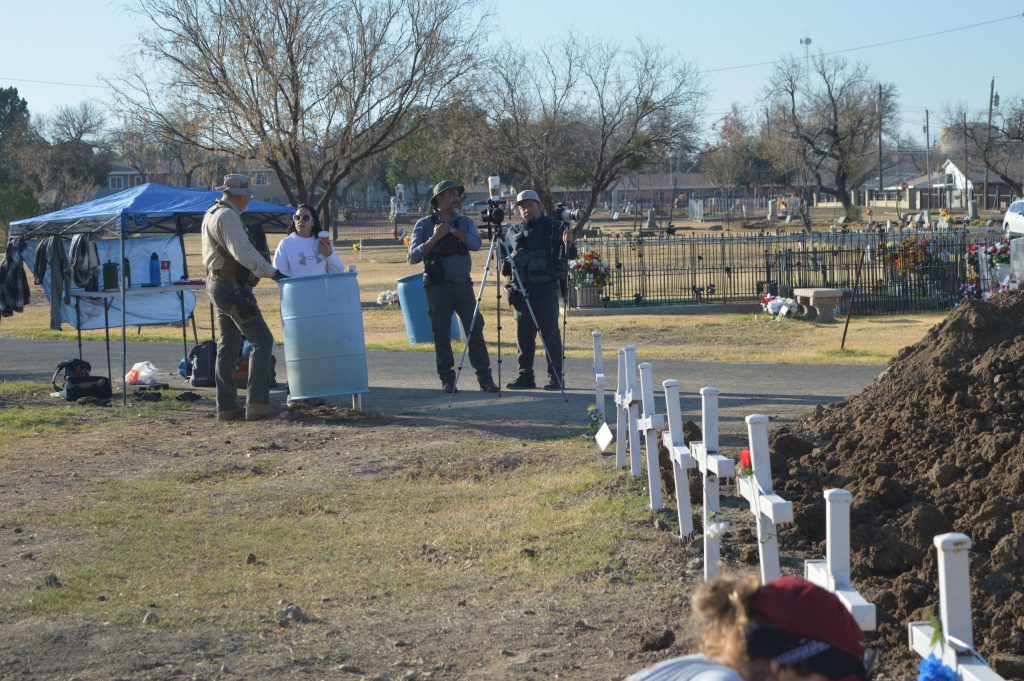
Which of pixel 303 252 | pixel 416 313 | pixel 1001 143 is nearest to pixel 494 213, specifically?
pixel 303 252

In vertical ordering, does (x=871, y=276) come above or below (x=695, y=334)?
above

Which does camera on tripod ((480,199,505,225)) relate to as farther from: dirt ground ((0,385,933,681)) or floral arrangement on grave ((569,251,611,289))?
floral arrangement on grave ((569,251,611,289))

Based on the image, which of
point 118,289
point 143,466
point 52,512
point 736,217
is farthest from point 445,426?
point 736,217

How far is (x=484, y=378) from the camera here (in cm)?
1249

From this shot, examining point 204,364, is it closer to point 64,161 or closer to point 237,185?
point 237,185

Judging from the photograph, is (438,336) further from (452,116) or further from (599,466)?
(452,116)

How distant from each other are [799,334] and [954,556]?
1882 centimetres

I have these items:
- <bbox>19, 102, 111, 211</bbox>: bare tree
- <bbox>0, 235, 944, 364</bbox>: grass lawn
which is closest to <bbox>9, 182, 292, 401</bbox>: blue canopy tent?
<bbox>0, 235, 944, 364</bbox>: grass lawn

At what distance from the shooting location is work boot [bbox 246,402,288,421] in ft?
37.2

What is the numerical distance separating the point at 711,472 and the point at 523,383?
273 inches

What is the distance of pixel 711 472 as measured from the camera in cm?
Result: 580

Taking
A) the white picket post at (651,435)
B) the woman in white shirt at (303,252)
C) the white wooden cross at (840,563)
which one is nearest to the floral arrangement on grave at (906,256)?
the woman in white shirt at (303,252)

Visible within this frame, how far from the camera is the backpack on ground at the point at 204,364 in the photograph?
1327cm

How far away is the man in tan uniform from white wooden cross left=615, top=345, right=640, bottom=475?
3.81 meters
